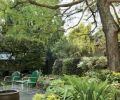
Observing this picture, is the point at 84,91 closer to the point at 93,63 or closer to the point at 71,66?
the point at 93,63

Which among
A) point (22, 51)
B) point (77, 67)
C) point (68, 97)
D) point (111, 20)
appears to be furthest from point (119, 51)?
point (22, 51)

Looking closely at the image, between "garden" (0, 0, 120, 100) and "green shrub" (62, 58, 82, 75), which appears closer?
"garden" (0, 0, 120, 100)

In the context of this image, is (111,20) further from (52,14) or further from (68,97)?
(68,97)

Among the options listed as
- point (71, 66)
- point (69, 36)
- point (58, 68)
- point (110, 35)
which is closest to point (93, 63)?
point (69, 36)

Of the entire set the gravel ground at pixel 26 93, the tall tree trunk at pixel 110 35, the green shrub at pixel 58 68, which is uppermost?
the tall tree trunk at pixel 110 35

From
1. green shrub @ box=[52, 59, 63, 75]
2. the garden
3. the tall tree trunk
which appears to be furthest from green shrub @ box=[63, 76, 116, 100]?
green shrub @ box=[52, 59, 63, 75]

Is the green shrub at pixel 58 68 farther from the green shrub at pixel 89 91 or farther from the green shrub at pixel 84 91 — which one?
the green shrub at pixel 89 91

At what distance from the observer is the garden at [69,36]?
5730 mm

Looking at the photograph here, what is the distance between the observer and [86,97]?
5242mm

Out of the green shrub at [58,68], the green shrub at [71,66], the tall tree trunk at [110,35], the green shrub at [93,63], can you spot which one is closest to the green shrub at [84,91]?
the tall tree trunk at [110,35]

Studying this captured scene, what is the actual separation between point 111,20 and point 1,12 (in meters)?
3.77

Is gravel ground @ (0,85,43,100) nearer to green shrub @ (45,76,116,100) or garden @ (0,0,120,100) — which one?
→ garden @ (0,0,120,100)

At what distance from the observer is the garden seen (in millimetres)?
5730

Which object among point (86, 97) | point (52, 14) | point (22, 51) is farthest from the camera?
point (22, 51)
